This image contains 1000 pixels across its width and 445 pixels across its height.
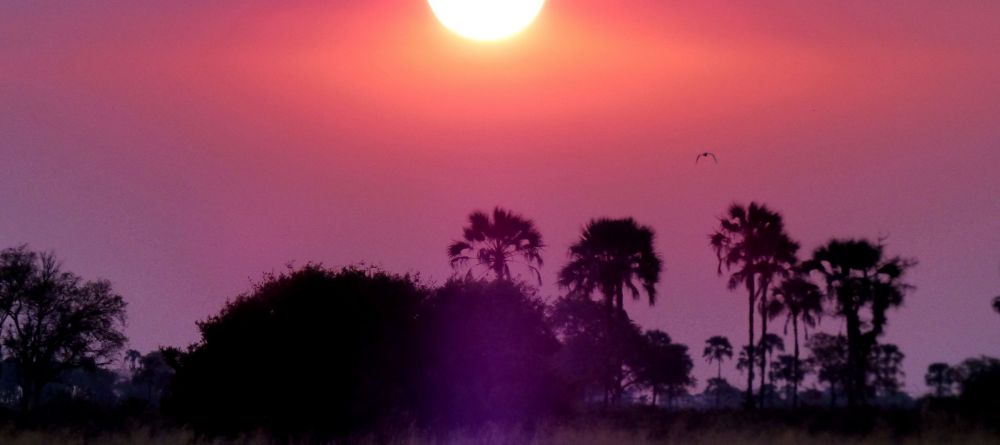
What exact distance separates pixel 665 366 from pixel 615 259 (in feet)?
142

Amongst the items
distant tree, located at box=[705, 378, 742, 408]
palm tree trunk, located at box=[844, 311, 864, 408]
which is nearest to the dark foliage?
palm tree trunk, located at box=[844, 311, 864, 408]

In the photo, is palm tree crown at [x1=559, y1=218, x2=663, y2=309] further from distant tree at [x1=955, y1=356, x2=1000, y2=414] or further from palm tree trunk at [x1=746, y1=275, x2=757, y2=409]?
distant tree at [x1=955, y1=356, x2=1000, y2=414]

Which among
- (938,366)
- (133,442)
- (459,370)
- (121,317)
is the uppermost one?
(938,366)

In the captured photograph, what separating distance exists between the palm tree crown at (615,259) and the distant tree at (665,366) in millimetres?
26241

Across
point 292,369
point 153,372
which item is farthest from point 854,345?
point 153,372

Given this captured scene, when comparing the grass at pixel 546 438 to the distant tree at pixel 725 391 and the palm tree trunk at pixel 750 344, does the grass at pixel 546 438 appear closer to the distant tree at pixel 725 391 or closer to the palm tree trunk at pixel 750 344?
the palm tree trunk at pixel 750 344

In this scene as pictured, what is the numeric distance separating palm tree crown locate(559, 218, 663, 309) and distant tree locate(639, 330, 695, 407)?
26241mm

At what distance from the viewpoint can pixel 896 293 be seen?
247 ft

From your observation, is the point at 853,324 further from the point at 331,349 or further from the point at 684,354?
the point at 684,354

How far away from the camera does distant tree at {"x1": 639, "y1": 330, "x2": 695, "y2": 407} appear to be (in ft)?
360

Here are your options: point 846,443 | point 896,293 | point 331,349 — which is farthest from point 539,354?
point 896,293

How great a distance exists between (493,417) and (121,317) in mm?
45992

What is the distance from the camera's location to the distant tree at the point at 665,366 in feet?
360

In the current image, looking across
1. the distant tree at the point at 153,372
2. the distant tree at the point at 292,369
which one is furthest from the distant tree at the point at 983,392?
the distant tree at the point at 153,372
